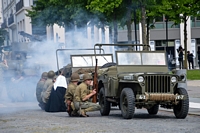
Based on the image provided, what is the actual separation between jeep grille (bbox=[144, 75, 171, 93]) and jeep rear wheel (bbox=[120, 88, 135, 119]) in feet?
1.52

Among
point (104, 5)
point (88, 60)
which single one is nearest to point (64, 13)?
point (104, 5)

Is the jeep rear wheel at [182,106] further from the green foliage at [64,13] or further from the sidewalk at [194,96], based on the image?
the green foliage at [64,13]

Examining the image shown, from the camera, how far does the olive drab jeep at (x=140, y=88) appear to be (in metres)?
15.8

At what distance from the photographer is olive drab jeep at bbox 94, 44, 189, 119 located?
15805mm

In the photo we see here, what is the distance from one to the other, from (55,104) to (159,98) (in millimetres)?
4541

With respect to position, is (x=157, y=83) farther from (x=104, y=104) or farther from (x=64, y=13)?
(x=64, y=13)

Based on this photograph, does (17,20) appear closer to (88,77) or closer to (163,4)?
(163,4)

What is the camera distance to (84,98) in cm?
1666

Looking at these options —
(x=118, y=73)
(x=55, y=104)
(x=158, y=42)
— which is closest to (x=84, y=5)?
(x=55, y=104)

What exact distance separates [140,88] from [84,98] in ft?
5.03

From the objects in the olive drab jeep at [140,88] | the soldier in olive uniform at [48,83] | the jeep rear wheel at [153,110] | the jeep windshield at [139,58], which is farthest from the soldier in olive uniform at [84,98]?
the soldier in olive uniform at [48,83]

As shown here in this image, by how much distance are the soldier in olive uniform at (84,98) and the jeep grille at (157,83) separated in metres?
1.48

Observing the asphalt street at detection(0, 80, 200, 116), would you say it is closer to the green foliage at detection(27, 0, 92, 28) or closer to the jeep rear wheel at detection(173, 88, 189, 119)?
the jeep rear wheel at detection(173, 88, 189, 119)

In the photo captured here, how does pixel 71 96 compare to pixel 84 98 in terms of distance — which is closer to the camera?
pixel 84 98
